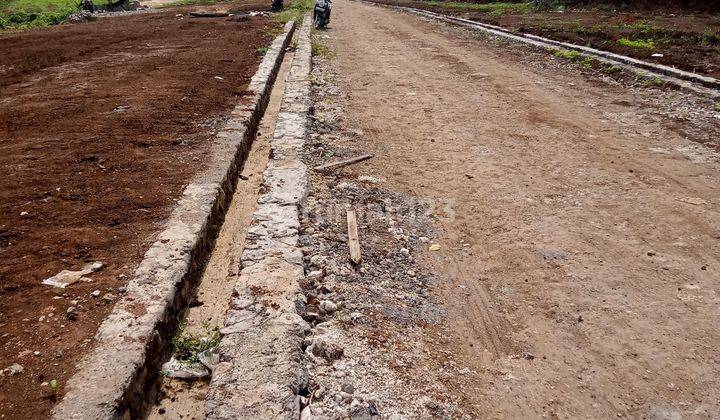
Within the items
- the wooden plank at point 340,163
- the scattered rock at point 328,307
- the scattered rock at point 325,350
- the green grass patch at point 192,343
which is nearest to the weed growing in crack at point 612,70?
the wooden plank at point 340,163

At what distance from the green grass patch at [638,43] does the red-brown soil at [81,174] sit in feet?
25.2

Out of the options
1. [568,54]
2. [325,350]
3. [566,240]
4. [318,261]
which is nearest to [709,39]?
[568,54]

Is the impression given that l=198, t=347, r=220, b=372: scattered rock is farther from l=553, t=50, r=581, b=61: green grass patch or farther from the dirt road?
l=553, t=50, r=581, b=61: green grass patch

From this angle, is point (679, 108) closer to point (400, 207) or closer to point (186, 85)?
point (400, 207)

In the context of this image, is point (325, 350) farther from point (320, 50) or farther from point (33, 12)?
point (33, 12)

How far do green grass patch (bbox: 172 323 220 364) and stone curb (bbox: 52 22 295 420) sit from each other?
0.06 m

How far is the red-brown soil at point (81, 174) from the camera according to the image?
223 cm

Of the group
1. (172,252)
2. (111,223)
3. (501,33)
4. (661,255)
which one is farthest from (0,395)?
(501,33)

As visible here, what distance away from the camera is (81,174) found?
386 centimetres

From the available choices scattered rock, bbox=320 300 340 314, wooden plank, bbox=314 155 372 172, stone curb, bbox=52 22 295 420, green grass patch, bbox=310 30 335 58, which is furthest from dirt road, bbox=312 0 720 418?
green grass patch, bbox=310 30 335 58

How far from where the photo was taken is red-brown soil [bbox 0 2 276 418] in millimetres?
2229

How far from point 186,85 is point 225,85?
561 millimetres

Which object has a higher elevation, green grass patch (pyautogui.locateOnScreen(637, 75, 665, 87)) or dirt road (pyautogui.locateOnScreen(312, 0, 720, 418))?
green grass patch (pyautogui.locateOnScreen(637, 75, 665, 87))

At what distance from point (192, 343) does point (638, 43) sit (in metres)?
10.5
